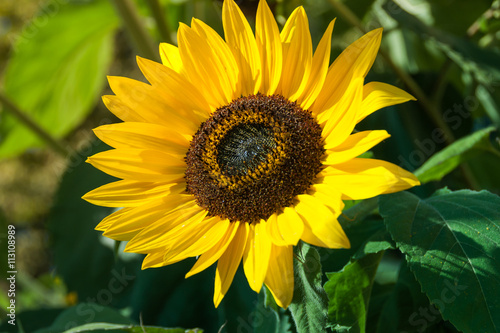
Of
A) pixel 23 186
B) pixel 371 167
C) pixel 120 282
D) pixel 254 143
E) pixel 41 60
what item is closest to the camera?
pixel 371 167

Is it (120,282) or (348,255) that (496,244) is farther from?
(120,282)

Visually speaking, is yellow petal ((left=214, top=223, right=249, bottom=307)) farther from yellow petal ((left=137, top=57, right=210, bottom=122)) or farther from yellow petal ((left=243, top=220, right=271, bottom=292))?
yellow petal ((left=137, top=57, right=210, bottom=122))

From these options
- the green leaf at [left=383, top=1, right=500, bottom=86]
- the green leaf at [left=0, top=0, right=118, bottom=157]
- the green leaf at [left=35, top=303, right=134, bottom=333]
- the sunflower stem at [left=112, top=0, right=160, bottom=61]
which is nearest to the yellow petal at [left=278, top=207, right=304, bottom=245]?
the green leaf at [left=35, top=303, right=134, bottom=333]

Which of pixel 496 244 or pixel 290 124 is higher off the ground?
pixel 290 124

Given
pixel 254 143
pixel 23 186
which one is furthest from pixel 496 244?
pixel 23 186

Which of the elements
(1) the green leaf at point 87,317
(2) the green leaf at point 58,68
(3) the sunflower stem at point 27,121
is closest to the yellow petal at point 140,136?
(1) the green leaf at point 87,317
